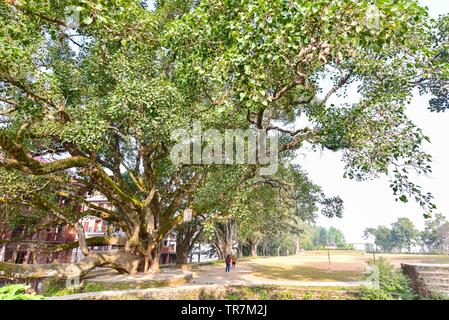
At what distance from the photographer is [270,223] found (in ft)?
140

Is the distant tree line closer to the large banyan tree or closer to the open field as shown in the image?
the open field

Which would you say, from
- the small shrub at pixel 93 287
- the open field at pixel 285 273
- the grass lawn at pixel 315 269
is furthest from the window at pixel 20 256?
the grass lawn at pixel 315 269

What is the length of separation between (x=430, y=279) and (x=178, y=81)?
13793 mm

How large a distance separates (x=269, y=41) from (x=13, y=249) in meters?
30.4

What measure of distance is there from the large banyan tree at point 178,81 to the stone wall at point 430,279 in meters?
6.02

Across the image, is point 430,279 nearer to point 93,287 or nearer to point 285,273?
point 285,273

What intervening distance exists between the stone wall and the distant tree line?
86773 mm

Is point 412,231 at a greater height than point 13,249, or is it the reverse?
point 412,231

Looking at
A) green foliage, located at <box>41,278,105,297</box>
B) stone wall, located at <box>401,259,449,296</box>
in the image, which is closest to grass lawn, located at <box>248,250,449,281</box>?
stone wall, located at <box>401,259,449,296</box>

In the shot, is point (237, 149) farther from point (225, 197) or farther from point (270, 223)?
point (270, 223)

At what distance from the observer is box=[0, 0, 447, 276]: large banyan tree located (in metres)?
5.48

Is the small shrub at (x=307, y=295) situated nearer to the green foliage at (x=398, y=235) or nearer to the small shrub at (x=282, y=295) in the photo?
the small shrub at (x=282, y=295)
